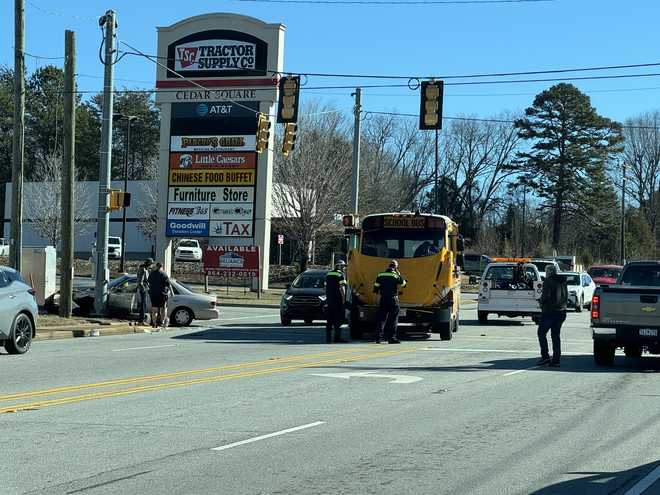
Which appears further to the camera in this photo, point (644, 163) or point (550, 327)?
point (644, 163)

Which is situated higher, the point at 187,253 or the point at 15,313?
the point at 187,253

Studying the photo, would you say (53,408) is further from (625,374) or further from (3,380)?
(625,374)

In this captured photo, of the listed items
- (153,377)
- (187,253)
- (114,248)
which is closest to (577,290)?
(153,377)

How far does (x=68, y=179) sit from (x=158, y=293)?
3924 millimetres

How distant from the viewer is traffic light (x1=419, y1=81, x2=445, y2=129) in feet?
89.7

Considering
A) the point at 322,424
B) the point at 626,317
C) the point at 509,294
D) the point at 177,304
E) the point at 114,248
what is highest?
the point at 114,248

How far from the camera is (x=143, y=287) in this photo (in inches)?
1102

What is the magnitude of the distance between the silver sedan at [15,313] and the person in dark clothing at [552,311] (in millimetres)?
9712

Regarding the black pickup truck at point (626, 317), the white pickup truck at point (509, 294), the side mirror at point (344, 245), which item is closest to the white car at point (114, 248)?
the white pickup truck at point (509, 294)

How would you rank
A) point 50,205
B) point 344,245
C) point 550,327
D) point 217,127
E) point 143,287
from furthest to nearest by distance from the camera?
point 50,205 < point 217,127 < point 143,287 < point 344,245 < point 550,327

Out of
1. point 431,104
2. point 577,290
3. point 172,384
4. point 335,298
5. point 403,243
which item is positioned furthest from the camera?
point 577,290

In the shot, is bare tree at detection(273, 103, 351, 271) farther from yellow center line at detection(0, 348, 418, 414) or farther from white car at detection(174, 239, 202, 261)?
yellow center line at detection(0, 348, 418, 414)

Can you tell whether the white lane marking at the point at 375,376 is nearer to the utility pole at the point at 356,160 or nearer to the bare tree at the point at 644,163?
the utility pole at the point at 356,160

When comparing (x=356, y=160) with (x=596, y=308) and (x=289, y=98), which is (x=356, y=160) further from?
(x=596, y=308)
